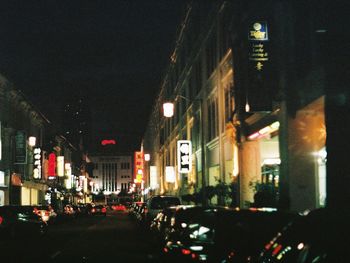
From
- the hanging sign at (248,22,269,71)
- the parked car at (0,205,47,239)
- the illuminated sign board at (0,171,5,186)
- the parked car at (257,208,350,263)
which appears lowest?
Answer: the parked car at (0,205,47,239)

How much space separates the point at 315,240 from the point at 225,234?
5107mm

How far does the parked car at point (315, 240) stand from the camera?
4.71 meters

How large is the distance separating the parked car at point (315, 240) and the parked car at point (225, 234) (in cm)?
294

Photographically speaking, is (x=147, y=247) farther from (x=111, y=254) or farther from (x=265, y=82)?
(x=265, y=82)

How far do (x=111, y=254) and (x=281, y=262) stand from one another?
1428cm

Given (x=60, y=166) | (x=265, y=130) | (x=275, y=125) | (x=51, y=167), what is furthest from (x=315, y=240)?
(x=60, y=166)

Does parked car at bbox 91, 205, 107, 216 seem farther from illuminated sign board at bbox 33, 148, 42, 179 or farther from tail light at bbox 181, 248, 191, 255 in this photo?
tail light at bbox 181, 248, 191, 255

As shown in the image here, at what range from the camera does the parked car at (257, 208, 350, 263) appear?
4.71 m

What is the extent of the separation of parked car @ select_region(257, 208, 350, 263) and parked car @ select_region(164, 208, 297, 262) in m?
2.94

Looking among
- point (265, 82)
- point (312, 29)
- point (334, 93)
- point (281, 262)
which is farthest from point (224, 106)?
point (281, 262)

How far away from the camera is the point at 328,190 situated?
13109 mm

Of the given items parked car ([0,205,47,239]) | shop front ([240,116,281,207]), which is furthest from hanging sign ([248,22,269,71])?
parked car ([0,205,47,239])

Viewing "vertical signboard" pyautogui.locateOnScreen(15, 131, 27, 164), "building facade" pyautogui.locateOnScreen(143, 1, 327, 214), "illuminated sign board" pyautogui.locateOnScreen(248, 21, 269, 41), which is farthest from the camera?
"vertical signboard" pyautogui.locateOnScreen(15, 131, 27, 164)

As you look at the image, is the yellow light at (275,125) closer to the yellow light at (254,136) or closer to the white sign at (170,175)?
the yellow light at (254,136)
